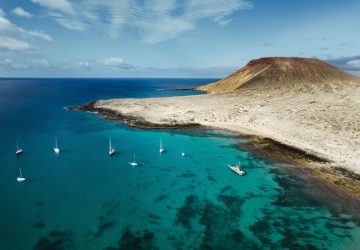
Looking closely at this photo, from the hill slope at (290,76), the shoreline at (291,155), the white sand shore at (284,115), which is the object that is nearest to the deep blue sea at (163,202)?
the shoreline at (291,155)

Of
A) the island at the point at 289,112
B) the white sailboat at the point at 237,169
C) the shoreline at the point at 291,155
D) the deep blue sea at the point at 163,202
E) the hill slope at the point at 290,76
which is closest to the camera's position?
the deep blue sea at the point at 163,202

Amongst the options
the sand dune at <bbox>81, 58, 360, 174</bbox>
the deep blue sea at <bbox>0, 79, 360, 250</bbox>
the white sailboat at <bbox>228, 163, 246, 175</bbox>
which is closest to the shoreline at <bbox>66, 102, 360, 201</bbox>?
the sand dune at <bbox>81, 58, 360, 174</bbox>

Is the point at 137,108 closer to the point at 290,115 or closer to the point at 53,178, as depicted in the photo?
the point at 290,115

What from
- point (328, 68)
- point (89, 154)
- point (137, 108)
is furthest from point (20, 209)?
point (328, 68)

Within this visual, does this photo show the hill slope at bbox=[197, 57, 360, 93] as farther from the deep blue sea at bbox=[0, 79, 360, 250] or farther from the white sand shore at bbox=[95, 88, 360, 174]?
the deep blue sea at bbox=[0, 79, 360, 250]

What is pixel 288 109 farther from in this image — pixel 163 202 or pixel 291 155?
pixel 163 202

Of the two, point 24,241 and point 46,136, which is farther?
point 46,136

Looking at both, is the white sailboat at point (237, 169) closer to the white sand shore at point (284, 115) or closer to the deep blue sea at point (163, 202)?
the deep blue sea at point (163, 202)
